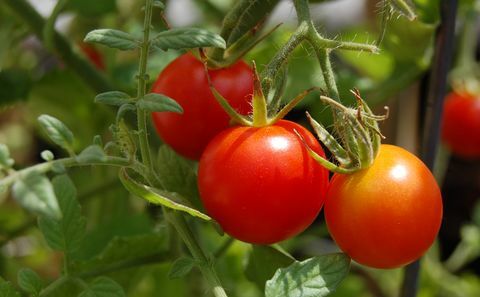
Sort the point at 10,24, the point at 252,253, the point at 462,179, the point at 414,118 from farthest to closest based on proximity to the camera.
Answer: the point at 462,179 < the point at 414,118 < the point at 10,24 < the point at 252,253

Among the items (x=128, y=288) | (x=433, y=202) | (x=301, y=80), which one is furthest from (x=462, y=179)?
(x=433, y=202)

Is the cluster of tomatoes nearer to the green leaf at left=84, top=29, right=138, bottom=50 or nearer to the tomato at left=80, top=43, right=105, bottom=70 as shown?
the green leaf at left=84, top=29, right=138, bottom=50

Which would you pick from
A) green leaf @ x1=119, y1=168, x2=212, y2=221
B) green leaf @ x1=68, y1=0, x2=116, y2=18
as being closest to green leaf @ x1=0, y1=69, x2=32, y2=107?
green leaf @ x1=68, y1=0, x2=116, y2=18

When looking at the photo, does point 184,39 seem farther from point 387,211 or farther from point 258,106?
point 387,211

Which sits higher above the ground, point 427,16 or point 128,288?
point 427,16

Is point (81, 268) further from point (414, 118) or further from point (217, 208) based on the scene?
point (414, 118)
